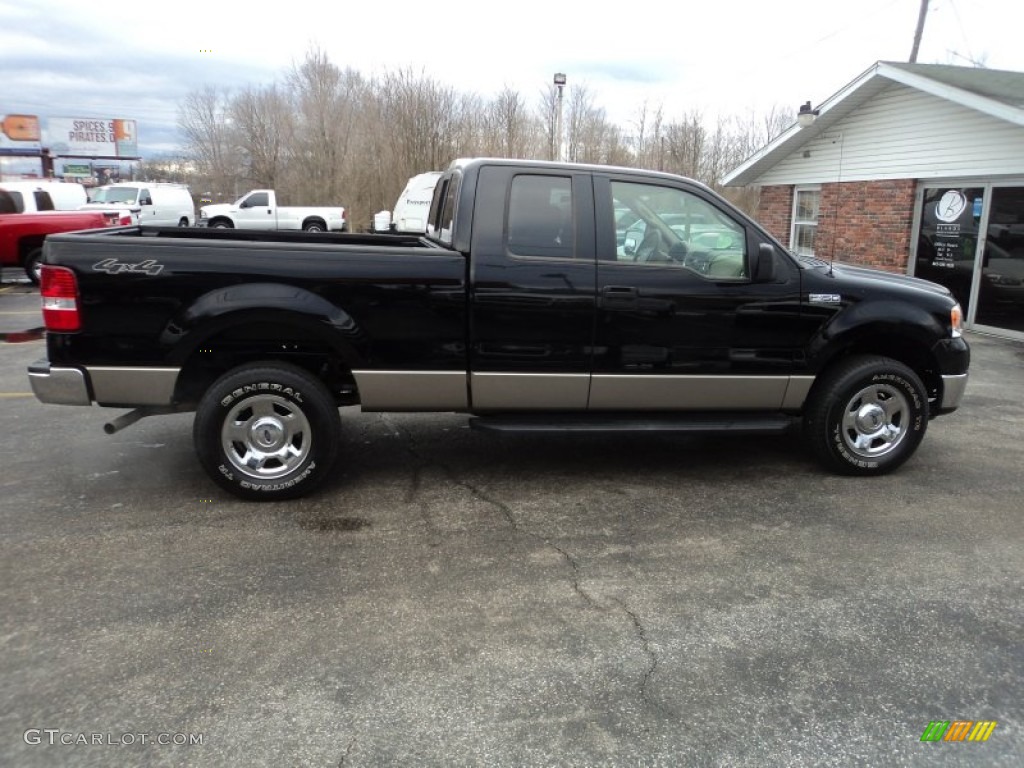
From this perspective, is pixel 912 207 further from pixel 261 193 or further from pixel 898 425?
pixel 261 193

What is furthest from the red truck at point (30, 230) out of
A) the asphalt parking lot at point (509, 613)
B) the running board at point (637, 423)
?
the running board at point (637, 423)

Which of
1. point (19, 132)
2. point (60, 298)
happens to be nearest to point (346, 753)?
point (60, 298)

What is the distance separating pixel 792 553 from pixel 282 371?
311 cm

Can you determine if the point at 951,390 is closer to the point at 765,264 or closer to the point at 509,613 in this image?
the point at 765,264

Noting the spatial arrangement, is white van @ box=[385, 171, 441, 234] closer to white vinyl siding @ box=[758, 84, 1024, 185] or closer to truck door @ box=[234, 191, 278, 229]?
truck door @ box=[234, 191, 278, 229]

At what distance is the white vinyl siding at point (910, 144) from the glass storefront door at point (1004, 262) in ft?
1.60

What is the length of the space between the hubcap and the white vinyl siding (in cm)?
811

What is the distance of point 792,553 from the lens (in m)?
4.02

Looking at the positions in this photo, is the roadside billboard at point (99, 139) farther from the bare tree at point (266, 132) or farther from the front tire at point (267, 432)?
the front tire at point (267, 432)

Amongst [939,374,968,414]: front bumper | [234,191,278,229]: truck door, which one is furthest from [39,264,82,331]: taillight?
[234,191,278,229]: truck door

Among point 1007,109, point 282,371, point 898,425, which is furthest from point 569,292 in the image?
point 1007,109

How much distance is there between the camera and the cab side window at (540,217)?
4.60m

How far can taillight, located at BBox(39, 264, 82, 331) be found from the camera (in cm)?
409

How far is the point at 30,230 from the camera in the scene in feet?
48.5
